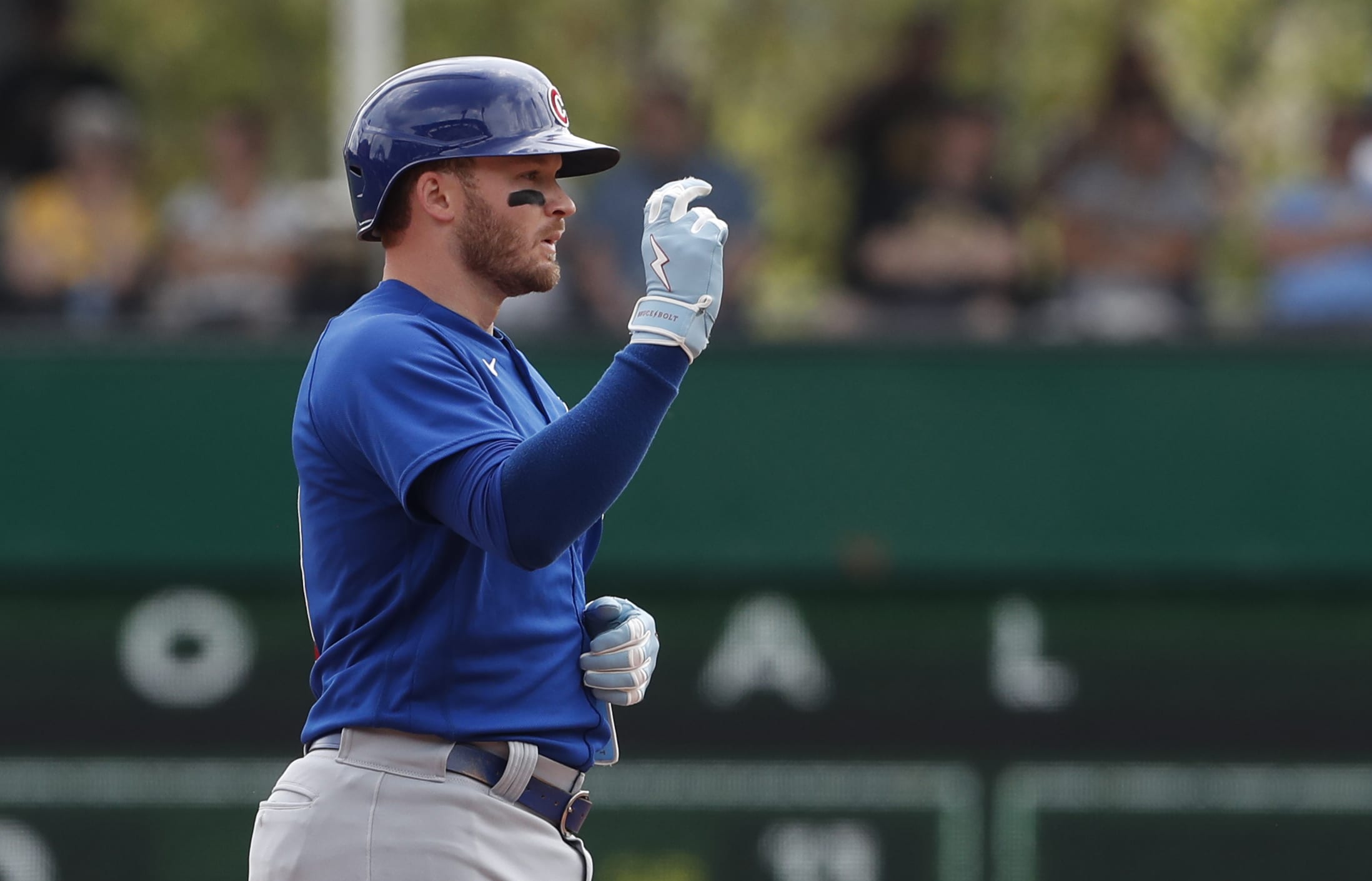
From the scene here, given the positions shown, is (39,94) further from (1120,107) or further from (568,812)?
(568,812)

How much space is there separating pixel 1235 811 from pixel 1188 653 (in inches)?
21.1

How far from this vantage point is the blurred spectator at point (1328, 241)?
694 cm

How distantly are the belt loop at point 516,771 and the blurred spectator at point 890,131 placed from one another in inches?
176

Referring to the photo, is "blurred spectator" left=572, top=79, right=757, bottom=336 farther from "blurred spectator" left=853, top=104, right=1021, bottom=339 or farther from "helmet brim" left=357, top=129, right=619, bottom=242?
"helmet brim" left=357, top=129, right=619, bottom=242

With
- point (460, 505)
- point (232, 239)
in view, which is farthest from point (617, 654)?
point (232, 239)

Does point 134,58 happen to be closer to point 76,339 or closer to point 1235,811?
point 76,339

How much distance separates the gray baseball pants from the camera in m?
3.09

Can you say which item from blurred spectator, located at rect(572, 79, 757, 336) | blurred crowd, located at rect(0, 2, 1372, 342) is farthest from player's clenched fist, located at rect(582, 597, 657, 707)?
blurred spectator, located at rect(572, 79, 757, 336)

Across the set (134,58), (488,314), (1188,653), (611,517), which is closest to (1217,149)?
(1188,653)

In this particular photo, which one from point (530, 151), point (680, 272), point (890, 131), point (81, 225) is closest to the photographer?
point (680, 272)

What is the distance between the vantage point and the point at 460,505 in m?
2.86

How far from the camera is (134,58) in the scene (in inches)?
730

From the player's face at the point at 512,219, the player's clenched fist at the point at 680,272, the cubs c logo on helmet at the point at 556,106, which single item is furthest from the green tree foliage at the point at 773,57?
the player's clenched fist at the point at 680,272

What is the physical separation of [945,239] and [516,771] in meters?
4.56
